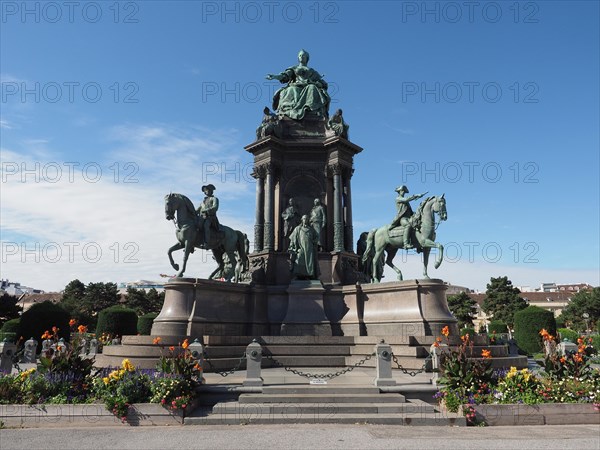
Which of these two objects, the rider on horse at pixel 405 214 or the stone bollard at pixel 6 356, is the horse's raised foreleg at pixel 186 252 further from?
the rider on horse at pixel 405 214

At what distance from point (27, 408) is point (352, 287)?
1420 cm

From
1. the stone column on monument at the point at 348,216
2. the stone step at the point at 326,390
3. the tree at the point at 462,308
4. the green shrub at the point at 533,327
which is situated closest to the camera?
the stone step at the point at 326,390

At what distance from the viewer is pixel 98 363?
57.1 feet

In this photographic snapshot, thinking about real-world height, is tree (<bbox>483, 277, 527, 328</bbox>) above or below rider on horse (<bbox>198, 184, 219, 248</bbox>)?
below

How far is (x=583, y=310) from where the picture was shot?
3413 inches

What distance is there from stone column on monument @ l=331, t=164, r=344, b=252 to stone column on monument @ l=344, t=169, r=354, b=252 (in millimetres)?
556

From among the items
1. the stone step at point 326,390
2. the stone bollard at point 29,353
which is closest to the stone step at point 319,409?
the stone step at point 326,390

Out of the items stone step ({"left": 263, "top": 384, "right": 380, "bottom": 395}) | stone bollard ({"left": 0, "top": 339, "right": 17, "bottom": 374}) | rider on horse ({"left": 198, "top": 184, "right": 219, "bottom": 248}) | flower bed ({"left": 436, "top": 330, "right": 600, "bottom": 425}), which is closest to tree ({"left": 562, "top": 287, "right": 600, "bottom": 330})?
rider on horse ({"left": 198, "top": 184, "right": 219, "bottom": 248})

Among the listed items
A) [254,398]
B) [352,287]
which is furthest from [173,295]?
[254,398]

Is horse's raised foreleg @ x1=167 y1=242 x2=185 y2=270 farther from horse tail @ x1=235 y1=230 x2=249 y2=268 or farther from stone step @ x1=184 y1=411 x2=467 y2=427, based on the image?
stone step @ x1=184 y1=411 x2=467 y2=427

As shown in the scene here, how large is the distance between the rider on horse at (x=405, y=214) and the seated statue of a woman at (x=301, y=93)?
23.3 ft

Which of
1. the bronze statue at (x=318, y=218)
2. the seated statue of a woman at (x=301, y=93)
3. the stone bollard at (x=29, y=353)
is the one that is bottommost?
the stone bollard at (x=29, y=353)

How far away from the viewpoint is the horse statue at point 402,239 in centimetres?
2130

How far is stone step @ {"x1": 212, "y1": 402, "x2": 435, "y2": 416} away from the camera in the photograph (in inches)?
442
